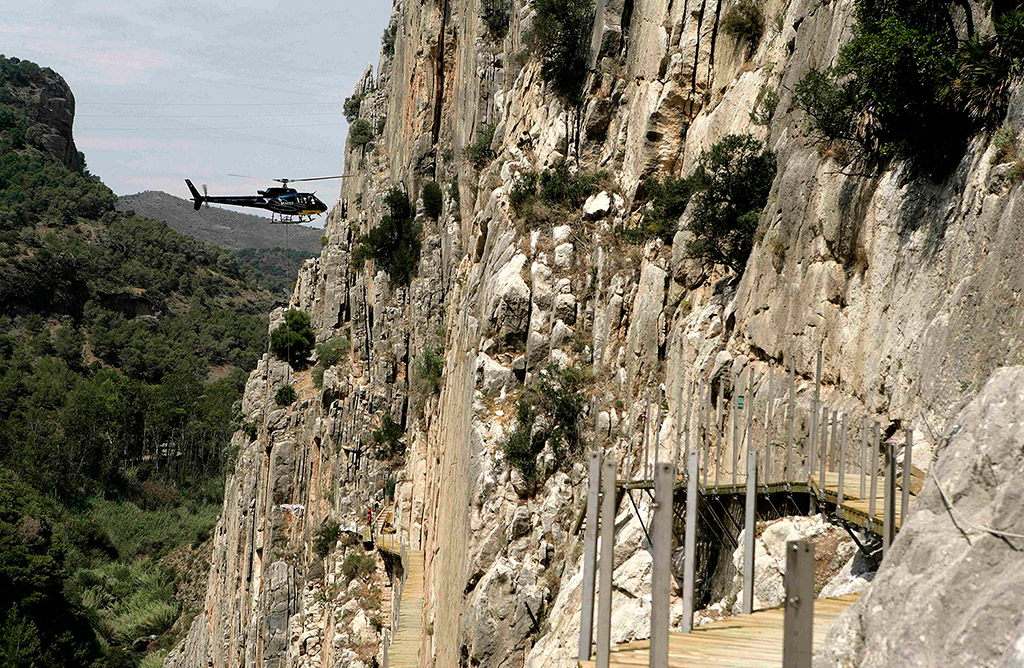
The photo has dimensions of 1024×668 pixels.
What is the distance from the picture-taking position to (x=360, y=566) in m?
34.1

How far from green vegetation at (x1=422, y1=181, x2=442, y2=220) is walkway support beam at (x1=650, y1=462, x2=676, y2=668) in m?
33.5

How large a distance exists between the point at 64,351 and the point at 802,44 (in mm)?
88057

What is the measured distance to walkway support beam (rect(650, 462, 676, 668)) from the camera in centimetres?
510

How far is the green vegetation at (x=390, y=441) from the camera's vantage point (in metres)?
37.9

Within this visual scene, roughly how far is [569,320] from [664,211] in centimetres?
352

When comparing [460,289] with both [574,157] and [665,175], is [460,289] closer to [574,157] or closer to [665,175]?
[574,157]

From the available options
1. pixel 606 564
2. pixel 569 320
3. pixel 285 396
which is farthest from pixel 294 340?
pixel 606 564

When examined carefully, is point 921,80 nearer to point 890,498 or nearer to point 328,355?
point 890,498

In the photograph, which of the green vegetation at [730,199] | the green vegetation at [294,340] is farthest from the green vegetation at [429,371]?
the green vegetation at [294,340]

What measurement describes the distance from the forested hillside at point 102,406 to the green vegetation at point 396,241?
23.7m

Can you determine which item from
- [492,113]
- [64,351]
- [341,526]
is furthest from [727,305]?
[64,351]

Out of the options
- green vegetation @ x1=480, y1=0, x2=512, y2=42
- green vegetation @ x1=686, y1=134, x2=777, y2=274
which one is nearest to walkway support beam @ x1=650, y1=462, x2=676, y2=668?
green vegetation @ x1=686, y1=134, x2=777, y2=274

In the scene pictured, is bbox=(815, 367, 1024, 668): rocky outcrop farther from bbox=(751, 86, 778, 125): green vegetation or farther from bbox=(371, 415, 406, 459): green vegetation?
bbox=(371, 415, 406, 459): green vegetation

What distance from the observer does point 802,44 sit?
15.6 meters
